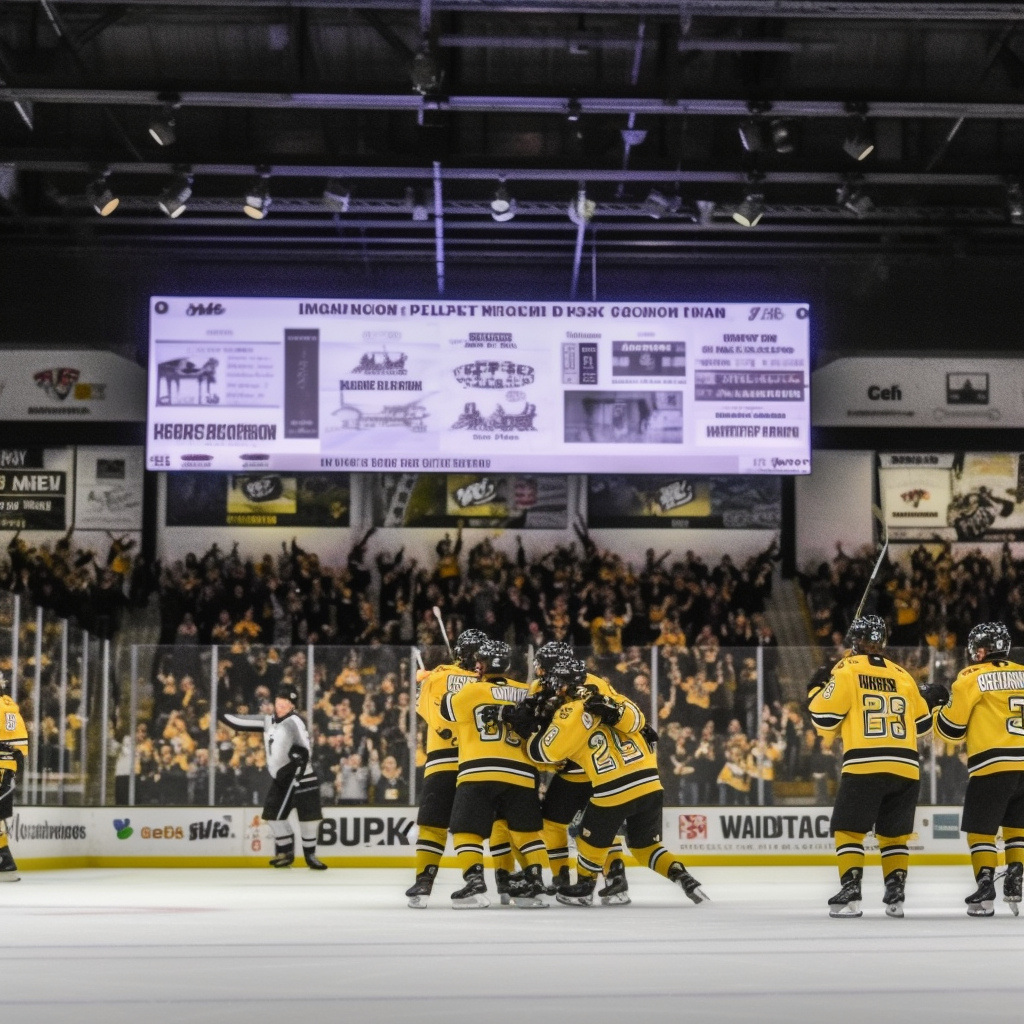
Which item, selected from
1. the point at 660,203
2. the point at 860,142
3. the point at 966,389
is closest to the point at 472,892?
the point at 860,142

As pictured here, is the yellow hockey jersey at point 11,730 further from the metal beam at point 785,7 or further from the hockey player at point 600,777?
the metal beam at point 785,7

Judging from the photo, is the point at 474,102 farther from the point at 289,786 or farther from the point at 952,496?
the point at 952,496

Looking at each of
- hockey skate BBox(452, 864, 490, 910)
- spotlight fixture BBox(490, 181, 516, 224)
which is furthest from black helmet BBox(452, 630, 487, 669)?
spotlight fixture BBox(490, 181, 516, 224)

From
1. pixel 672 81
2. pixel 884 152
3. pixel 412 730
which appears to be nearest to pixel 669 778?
pixel 412 730

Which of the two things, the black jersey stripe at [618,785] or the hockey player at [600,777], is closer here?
the hockey player at [600,777]

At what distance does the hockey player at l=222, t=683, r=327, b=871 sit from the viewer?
49.6ft

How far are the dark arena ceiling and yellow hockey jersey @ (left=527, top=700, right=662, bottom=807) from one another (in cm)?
682

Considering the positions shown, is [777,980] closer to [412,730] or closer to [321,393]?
[412,730]

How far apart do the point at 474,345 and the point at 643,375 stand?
6.26ft

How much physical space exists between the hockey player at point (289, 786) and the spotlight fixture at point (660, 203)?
6.40 meters

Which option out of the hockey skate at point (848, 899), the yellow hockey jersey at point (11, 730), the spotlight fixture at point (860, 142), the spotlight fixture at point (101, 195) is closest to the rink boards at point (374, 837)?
the yellow hockey jersey at point (11, 730)

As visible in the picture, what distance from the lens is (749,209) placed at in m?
17.5

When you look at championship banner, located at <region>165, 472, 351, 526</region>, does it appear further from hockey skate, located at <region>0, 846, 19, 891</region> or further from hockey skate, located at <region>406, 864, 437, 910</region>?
hockey skate, located at <region>406, 864, 437, 910</region>

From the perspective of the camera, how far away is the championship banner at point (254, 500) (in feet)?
74.7
